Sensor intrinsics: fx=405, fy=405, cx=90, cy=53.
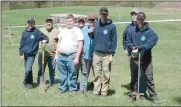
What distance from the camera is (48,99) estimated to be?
953 cm

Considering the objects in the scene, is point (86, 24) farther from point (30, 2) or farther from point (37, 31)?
point (30, 2)

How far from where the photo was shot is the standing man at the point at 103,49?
9.75 metres

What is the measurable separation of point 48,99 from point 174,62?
27.8ft

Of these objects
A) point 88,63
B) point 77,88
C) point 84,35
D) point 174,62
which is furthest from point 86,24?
point 174,62

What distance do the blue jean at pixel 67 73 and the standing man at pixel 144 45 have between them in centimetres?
157

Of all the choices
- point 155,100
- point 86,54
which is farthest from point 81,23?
point 155,100

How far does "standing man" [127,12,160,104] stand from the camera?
920cm

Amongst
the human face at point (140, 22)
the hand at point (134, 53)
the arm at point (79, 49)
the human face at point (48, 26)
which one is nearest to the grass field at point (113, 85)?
the arm at point (79, 49)

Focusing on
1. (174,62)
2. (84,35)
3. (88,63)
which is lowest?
(174,62)

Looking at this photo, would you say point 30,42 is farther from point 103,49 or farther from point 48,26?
point 103,49

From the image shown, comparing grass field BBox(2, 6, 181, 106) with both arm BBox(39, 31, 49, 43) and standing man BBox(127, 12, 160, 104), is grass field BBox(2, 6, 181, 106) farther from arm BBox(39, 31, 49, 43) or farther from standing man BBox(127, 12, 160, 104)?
arm BBox(39, 31, 49, 43)

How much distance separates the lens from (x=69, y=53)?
10.2m

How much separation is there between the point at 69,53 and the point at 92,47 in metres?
0.61

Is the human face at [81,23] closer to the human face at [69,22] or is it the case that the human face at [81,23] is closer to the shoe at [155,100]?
the human face at [69,22]
